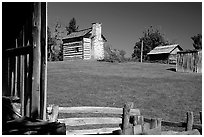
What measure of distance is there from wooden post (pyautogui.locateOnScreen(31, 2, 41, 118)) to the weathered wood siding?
1293 inches

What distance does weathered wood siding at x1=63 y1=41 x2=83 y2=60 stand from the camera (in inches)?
1468

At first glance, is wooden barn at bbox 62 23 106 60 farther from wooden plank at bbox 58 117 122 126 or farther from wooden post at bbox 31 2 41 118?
wooden post at bbox 31 2 41 118

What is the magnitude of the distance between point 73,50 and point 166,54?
52.7ft

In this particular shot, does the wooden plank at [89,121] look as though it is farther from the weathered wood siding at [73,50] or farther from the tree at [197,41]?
→ the tree at [197,41]

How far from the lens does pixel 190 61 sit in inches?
853

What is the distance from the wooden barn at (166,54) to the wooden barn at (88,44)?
1112 cm

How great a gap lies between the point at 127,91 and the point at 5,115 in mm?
9750

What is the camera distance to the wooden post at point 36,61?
4066 mm

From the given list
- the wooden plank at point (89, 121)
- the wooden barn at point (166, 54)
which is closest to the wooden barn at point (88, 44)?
the wooden barn at point (166, 54)

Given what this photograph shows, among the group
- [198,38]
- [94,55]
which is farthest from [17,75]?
[198,38]

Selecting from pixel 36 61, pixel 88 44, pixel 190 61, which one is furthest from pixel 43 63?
pixel 88 44

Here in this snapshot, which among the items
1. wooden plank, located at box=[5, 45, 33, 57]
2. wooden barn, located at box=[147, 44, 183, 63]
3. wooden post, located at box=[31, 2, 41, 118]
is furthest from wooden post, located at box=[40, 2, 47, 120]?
wooden barn, located at box=[147, 44, 183, 63]

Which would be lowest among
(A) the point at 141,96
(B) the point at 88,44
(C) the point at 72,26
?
(A) the point at 141,96

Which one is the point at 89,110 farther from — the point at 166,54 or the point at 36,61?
the point at 166,54
